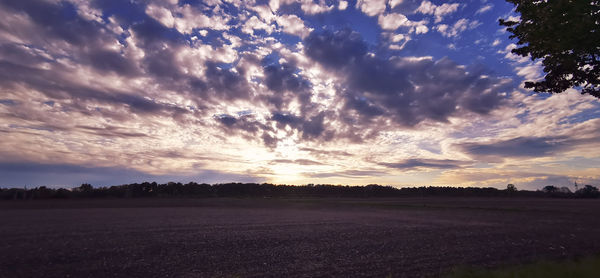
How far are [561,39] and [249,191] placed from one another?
8272 centimetres

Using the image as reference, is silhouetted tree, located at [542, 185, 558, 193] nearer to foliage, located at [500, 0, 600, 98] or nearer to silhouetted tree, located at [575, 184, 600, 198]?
silhouetted tree, located at [575, 184, 600, 198]

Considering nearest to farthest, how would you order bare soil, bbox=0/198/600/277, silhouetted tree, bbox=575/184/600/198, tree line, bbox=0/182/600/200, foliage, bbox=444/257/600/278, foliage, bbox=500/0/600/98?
foliage, bbox=444/257/600/278 < bare soil, bbox=0/198/600/277 < foliage, bbox=500/0/600/98 < tree line, bbox=0/182/600/200 < silhouetted tree, bbox=575/184/600/198

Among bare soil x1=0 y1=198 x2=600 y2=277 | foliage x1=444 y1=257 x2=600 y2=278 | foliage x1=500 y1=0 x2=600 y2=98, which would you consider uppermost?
foliage x1=500 y1=0 x2=600 y2=98

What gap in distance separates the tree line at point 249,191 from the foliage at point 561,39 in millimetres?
73006

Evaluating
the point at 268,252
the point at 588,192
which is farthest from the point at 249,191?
the point at 588,192

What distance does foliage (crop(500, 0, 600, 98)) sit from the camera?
12.0 m

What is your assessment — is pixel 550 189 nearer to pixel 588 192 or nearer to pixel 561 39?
pixel 588 192

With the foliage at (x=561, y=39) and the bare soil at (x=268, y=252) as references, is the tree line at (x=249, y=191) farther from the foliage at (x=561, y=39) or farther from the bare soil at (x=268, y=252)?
the foliage at (x=561, y=39)

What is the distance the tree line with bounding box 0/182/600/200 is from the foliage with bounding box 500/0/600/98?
240 feet

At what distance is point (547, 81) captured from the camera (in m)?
17.1

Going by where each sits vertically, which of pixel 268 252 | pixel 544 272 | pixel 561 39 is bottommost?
pixel 268 252

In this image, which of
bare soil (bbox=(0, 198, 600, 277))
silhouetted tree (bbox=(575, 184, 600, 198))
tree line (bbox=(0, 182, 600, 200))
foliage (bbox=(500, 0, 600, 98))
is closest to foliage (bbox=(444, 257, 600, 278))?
bare soil (bbox=(0, 198, 600, 277))

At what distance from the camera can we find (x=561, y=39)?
42.7 feet

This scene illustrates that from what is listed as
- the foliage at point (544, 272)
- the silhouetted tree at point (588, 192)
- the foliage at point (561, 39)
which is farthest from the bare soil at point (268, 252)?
the silhouetted tree at point (588, 192)
